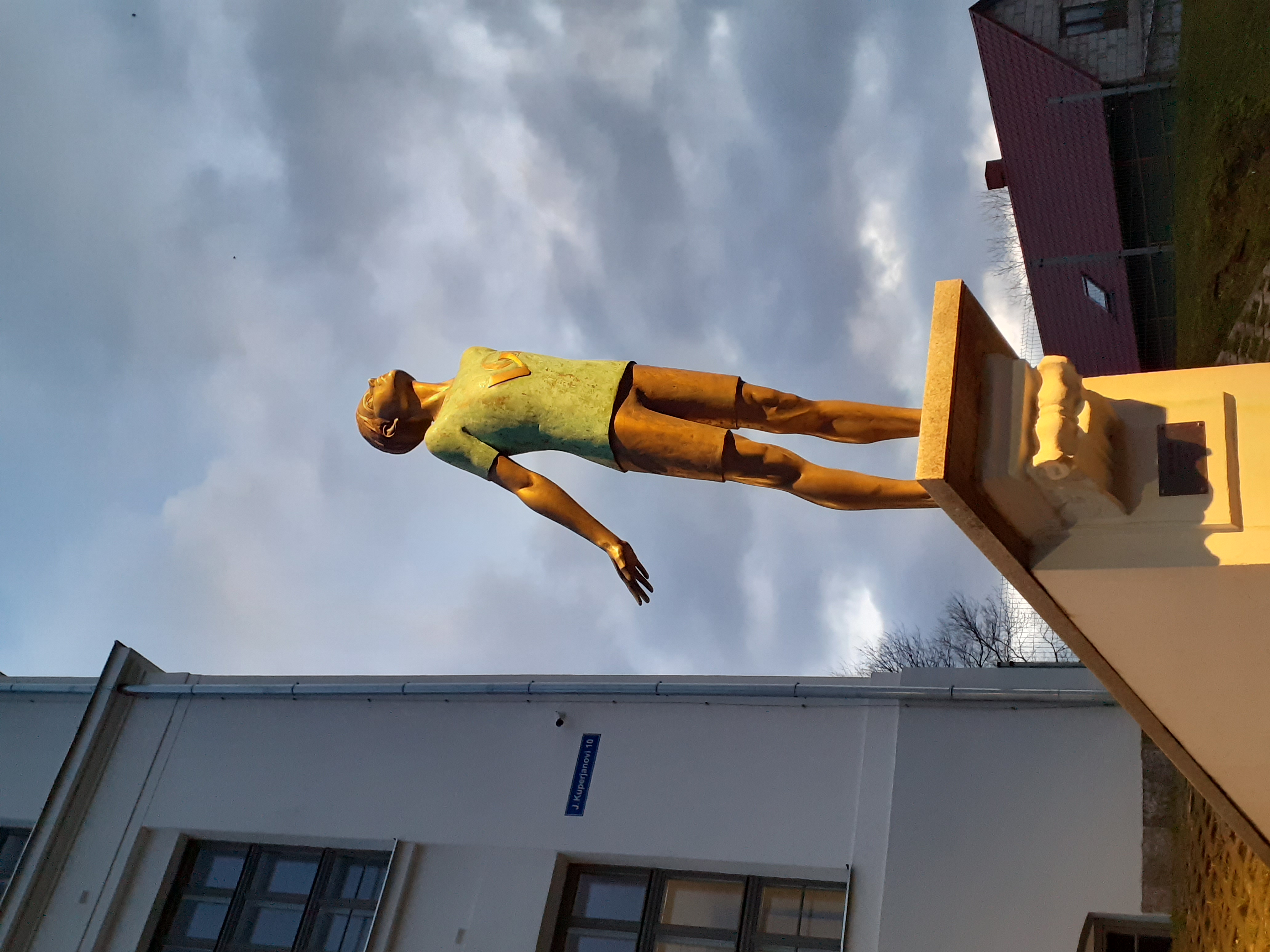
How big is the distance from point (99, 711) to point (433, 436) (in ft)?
24.1

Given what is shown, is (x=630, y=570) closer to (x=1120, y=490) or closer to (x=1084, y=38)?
(x=1120, y=490)

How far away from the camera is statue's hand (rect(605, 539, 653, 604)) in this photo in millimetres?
5309

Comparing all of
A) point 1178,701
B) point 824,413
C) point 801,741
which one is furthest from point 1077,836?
point 824,413

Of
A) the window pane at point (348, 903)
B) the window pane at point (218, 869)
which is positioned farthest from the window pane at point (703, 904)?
the window pane at point (218, 869)

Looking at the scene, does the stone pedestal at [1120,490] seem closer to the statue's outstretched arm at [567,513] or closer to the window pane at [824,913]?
the statue's outstretched arm at [567,513]

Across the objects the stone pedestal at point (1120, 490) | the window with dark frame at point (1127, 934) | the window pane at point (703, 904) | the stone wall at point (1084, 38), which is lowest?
the window pane at point (703, 904)

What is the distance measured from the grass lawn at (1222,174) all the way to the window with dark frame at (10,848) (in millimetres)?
12005

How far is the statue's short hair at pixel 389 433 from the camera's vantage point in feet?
20.5

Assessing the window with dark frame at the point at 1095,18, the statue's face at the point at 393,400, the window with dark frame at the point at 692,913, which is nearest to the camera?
the statue's face at the point at 393,400

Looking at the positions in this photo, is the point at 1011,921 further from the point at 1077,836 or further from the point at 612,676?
the point at 612,676

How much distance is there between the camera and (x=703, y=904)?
8930 mm

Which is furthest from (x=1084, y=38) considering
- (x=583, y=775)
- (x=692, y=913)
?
(x=692, y=913)

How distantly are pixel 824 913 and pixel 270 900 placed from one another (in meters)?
5.19

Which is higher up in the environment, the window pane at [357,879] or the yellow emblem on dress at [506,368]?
the yellow emblem on dress at [506,368]
